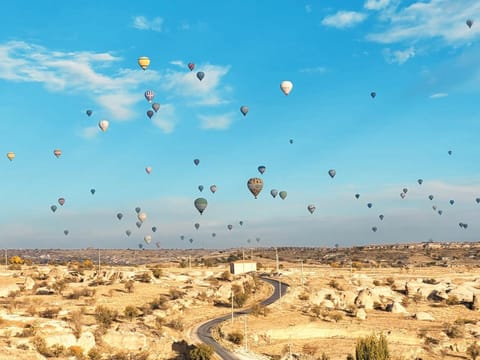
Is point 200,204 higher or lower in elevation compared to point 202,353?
higher

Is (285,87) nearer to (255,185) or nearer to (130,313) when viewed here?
(255,185)

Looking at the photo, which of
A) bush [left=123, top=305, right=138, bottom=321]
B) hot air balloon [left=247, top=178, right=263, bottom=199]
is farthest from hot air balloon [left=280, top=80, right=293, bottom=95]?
bush [left=123, top=305, right=138, bottom=321]

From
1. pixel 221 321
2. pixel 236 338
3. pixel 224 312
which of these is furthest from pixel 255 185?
pixel 236 338

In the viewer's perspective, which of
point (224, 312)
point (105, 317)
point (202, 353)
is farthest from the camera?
point (224, 312)

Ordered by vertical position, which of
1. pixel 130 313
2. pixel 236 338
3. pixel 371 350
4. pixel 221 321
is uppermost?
pixel 130 313

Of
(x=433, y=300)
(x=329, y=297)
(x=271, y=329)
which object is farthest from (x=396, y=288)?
(x=271, y=329)

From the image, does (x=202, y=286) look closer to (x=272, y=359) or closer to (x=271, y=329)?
(x=271, y=329)
